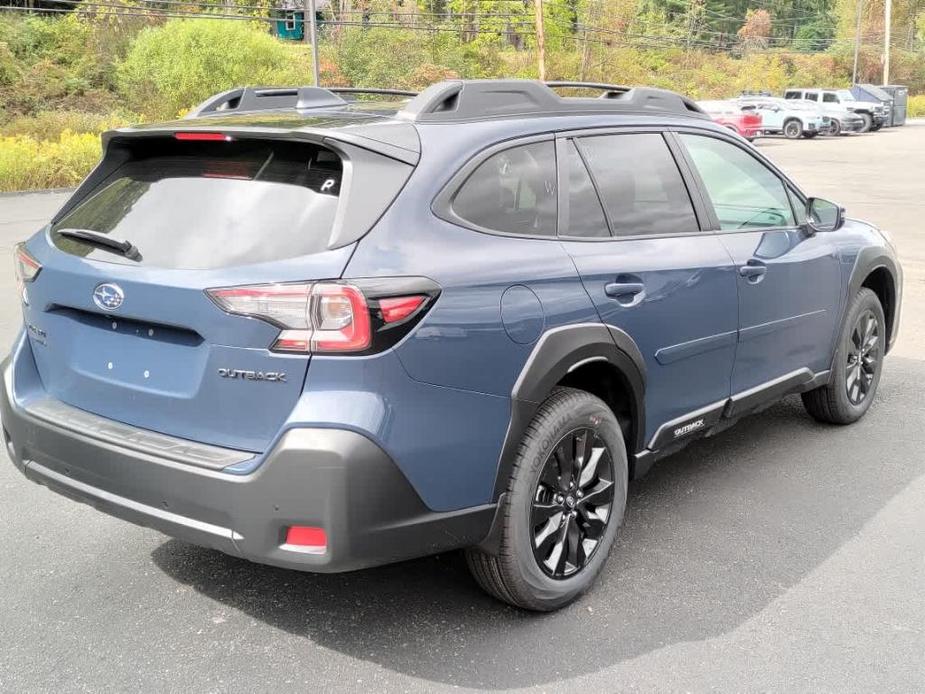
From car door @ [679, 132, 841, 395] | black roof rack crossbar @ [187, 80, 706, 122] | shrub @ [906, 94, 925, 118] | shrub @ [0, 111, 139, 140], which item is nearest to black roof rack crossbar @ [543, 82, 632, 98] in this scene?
black roof rack crossbar @ [187, 80, 706, 122]

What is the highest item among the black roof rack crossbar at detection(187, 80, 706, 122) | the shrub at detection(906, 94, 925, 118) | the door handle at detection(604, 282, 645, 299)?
the black roof rack crossbar at detection(187, 80, 706, 122)

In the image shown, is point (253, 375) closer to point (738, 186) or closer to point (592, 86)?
point (592, 86)

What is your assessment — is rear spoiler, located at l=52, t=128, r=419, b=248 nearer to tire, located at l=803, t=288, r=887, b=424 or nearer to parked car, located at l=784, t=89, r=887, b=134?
tire, located at l=803, t=288, r=887, b=424

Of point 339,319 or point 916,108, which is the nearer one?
point 339,319

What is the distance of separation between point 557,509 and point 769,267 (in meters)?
1.72

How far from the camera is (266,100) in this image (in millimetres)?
4078

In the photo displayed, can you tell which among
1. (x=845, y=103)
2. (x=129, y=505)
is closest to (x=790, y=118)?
Answer: (x=845, y=103)

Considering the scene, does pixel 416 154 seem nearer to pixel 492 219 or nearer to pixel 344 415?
pixel 492 219

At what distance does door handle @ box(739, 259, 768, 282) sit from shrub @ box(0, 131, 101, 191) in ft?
57.0

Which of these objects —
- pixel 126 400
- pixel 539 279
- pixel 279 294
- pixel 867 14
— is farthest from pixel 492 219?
pixel 867 14

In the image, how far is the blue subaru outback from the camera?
265 cm

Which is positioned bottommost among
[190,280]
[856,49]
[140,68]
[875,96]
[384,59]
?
[875,96]

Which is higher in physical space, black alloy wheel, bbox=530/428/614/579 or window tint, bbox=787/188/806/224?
window tint, bbox=787/188/806/224

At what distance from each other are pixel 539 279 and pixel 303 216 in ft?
2.60
